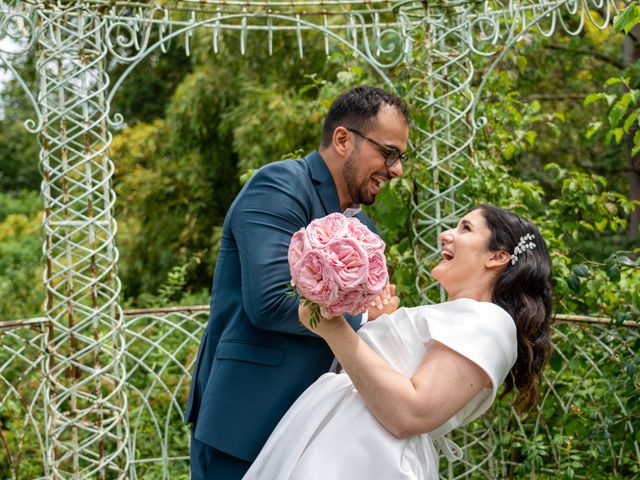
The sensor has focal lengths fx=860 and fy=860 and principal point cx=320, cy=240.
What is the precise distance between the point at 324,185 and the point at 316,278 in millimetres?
→ 692

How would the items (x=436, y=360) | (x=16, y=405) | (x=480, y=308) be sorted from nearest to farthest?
(x=436, y=360) → (x=480, y=308) → (x=16, y=405)

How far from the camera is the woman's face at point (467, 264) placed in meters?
2.54

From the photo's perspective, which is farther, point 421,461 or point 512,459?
point 512,459

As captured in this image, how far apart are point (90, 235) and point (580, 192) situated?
2.32m

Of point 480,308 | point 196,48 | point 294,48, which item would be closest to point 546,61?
point 294,48

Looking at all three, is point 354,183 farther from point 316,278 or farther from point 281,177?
point 316,278

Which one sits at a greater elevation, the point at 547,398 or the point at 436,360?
the point at 436,360

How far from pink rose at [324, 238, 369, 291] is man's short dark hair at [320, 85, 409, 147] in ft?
2.46

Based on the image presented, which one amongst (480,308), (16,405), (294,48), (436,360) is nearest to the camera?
(436,360)

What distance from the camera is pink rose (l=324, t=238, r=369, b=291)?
6.45ft

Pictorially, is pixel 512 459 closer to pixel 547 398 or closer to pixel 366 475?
pixel 547 398

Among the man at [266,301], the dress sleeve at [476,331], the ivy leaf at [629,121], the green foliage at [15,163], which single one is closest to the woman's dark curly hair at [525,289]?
the dress sleeve at [476,331]

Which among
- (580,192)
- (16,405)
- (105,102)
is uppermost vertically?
(105,102)

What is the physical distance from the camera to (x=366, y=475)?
87.8 inches
